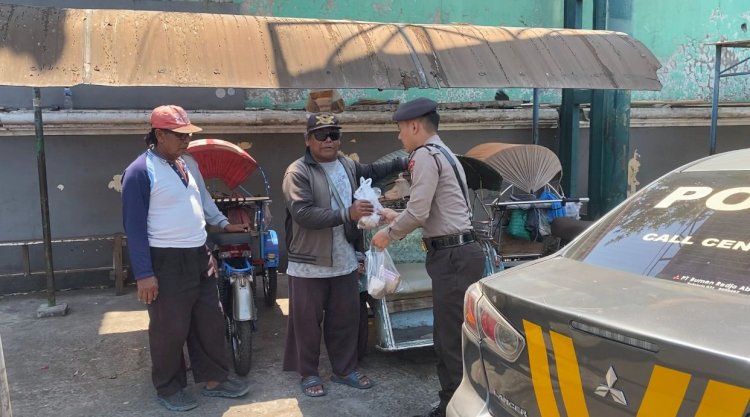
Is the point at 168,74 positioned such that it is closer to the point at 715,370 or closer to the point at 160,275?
the point at 160,275

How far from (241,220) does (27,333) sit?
2.14 metres

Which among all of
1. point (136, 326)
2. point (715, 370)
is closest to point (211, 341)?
point (136, 326)

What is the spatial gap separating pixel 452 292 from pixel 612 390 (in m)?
1.68

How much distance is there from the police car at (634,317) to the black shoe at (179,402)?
206cm

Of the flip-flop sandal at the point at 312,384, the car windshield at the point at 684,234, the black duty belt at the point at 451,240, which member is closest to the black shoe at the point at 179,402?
the flip-flop sandal at the point at 312,384

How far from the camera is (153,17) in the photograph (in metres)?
4.42

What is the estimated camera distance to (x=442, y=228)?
3418 millimetres

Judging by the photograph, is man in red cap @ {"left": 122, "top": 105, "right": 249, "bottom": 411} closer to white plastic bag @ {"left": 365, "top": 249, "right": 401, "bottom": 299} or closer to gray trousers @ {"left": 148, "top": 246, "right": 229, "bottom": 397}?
gray trousers @ {"left": 148, "top": 246, "right": 229, "bottom": 397}

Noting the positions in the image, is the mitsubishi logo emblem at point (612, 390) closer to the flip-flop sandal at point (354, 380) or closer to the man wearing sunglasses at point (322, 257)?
the man wearing sunglasses at point (322, 257)

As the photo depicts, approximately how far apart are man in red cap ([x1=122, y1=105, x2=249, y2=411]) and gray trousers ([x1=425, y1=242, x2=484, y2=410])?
4.95 feet

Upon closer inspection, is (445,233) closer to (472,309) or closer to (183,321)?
(472,309)

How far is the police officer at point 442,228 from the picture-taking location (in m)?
3.35

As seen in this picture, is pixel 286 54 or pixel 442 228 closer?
pixel 442 228

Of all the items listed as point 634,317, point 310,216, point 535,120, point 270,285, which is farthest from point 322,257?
point 535,120
